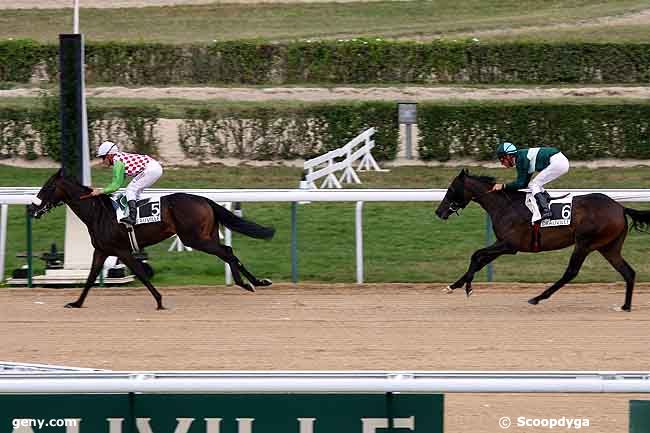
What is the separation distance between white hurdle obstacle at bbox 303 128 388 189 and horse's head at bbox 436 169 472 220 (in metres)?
3.56

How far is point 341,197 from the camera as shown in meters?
10.8

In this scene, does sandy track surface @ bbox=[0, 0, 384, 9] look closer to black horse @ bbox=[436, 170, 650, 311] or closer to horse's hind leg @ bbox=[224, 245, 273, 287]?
horse's hind leg @ bbox=[224, 245, 273, 287]

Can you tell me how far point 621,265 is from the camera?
9.70 m

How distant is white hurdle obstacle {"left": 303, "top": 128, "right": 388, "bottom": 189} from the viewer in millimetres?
14445

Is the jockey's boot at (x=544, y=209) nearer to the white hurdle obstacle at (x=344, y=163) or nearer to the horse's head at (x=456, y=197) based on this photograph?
the horse's head at (x=456, y=197)

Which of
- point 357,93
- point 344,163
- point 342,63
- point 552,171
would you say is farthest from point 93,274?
point 342,63

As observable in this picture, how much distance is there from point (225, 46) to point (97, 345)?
14.2 m

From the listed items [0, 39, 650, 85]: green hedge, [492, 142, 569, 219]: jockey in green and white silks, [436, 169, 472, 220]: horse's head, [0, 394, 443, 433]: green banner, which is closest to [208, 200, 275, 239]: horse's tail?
[436, 169, 472, 220]: horse's head

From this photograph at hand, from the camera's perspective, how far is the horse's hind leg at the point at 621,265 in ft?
31.5

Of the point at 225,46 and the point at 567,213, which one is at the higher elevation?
the point at 225,46

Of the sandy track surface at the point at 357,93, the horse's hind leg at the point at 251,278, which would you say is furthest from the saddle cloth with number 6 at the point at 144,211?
the sandy track surface at the point at 357,93

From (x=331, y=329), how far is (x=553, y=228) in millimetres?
1863

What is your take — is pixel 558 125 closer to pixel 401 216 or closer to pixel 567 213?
pixel 401 216

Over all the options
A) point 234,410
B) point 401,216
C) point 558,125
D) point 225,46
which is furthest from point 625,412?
point 225,46
